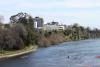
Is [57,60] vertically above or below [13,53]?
above

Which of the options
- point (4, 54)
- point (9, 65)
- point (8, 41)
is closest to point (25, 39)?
point (8, 41)

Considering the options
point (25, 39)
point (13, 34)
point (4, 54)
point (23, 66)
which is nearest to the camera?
point (23, 66)

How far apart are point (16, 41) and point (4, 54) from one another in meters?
11.5

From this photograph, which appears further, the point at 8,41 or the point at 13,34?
the point at 13,34

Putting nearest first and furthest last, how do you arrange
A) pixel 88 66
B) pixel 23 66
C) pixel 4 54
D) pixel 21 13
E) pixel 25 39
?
pixel 88 66
pixel 23 66
pixel 4 54
pixel 25 39
pixel 21 13

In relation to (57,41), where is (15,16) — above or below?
above

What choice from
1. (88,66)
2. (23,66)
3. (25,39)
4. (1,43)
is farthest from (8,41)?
(88,66)

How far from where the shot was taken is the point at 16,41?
8212cm

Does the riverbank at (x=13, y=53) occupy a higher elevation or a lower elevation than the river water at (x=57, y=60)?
lower

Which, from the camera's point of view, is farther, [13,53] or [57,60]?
[13,53]

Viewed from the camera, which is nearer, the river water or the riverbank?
the river water

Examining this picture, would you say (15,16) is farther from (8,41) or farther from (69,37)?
(8,41)

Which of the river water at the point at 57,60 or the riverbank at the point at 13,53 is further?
the riverbank at the point at 13,53

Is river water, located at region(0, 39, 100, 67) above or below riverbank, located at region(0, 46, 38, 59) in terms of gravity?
above
